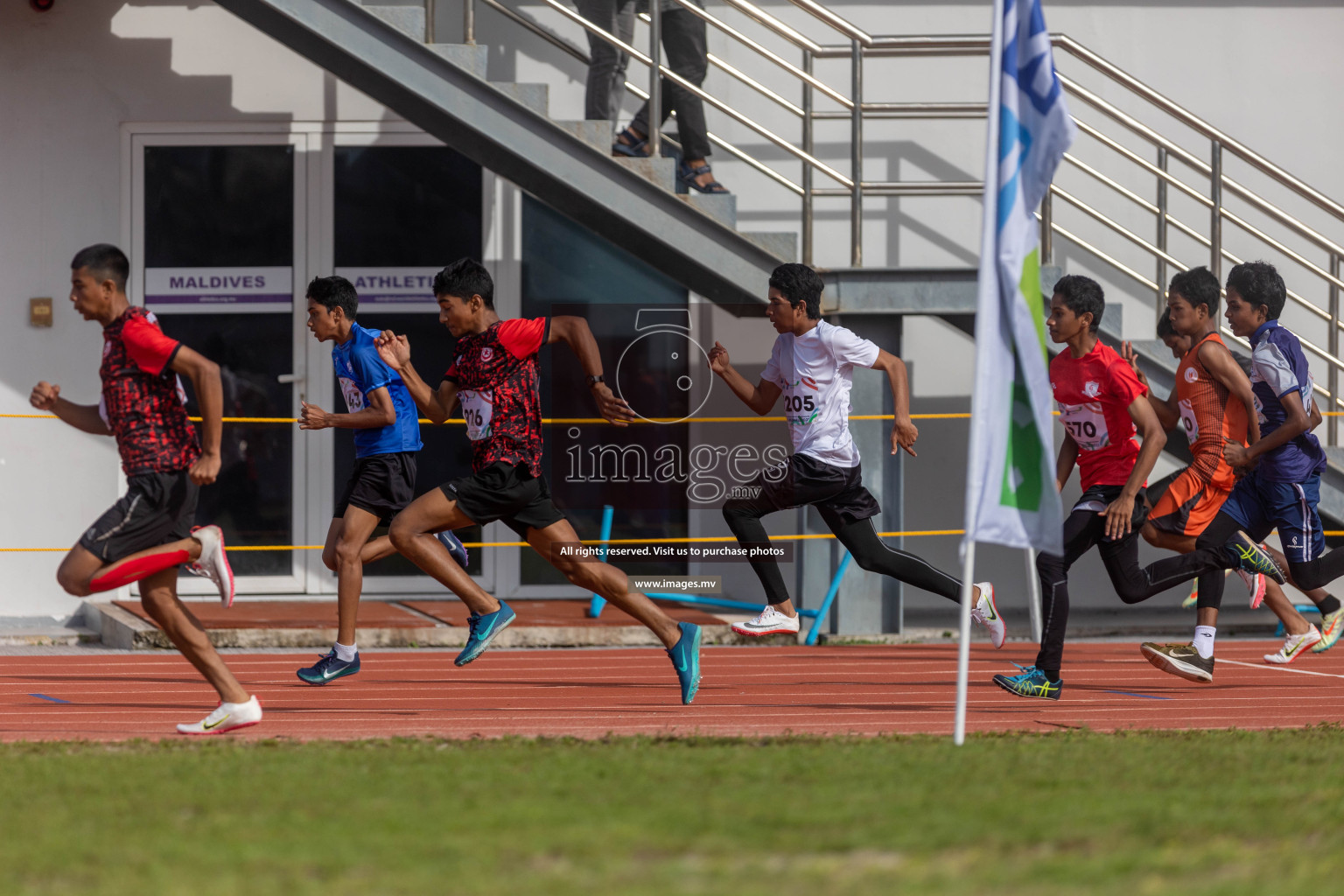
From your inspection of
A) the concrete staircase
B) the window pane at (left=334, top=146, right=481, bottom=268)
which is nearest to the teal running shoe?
the concrete staircase

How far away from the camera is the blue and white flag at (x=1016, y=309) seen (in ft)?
17.6

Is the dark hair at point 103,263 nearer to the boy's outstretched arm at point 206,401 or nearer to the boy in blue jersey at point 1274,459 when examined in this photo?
the boy's outstretched arm at point 206,401

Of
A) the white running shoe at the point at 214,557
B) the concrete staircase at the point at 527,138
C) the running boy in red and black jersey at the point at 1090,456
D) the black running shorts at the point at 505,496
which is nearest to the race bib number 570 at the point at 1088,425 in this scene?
the running boy in red and black jersey at the point at 1090,456

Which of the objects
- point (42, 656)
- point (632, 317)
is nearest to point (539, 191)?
point (632, 317)

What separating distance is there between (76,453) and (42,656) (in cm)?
249

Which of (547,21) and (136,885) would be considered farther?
(547,21)

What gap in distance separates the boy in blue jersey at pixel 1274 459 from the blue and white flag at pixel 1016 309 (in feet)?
7.96

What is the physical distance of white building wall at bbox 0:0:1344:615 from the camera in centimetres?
1087

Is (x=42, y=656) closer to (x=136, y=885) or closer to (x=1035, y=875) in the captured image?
(x=136, y=885)

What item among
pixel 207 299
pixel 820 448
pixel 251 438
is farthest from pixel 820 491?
pixel 207 299

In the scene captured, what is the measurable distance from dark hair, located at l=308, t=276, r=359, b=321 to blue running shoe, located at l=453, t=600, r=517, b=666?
1625mm

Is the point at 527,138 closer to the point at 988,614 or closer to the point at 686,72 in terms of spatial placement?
the point at 686,72

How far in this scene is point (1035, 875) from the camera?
3.46 metres

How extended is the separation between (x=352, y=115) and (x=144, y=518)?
614cm
